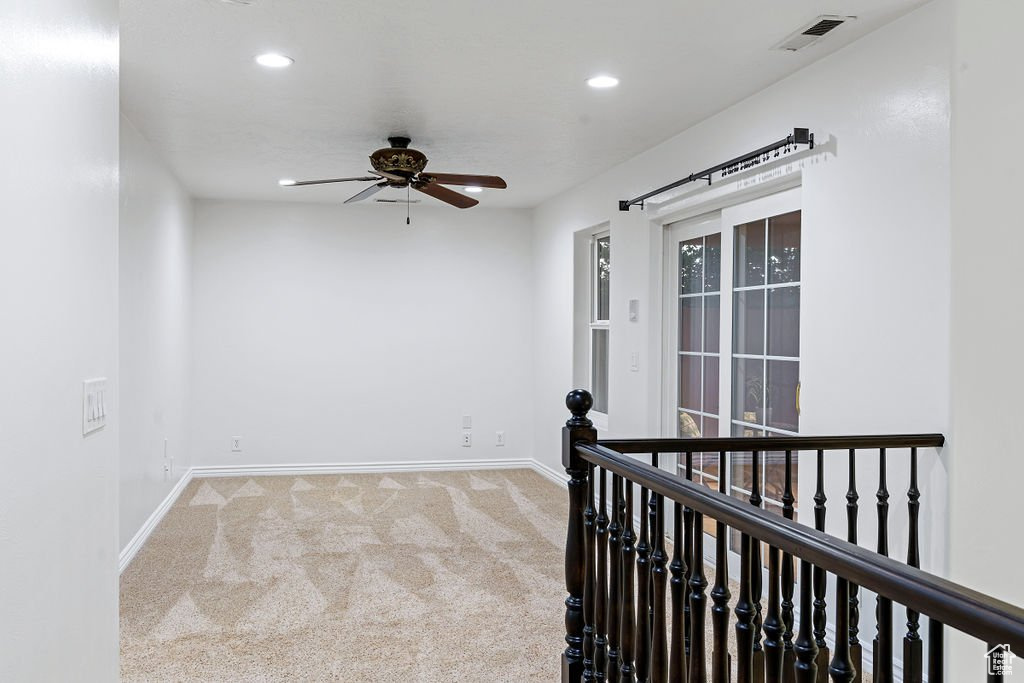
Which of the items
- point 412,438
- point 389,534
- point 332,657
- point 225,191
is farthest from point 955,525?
point 225,191

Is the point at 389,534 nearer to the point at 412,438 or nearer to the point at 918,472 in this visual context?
the point at 412,438

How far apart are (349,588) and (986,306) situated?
2.95 metres

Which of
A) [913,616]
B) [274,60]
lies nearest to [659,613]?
[913,616]

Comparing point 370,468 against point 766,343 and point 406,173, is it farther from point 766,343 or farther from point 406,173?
point 766,343

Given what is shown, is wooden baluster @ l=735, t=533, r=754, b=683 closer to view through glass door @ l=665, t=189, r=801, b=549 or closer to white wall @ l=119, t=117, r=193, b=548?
view through glass door @ l=665, t=189, r=801, b=549

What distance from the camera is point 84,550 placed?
1.78 meters

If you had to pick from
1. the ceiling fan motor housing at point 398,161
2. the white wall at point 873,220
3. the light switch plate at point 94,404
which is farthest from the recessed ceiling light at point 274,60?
the white wall at point 873,220

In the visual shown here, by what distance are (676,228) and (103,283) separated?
3579 mm

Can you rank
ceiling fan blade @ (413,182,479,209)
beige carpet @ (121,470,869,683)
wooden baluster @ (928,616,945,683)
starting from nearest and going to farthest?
wooden baluster @ (928,616,945,683)
beige carpet @ (121,470,869,683)
ceiling fan blade @ (413,182,479,209)

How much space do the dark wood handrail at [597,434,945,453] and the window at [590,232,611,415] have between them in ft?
11.7

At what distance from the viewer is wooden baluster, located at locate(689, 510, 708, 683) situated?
1.60 metres

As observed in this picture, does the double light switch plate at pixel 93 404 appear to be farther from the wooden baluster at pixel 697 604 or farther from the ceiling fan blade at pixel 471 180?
the ceiling fan blade at pixel 471 180

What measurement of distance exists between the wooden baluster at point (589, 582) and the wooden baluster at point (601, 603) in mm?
29

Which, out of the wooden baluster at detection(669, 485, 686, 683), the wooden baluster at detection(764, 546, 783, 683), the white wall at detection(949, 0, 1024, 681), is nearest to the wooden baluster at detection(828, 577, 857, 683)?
the wooden baluster at detection(764, 546, 783, 683)
